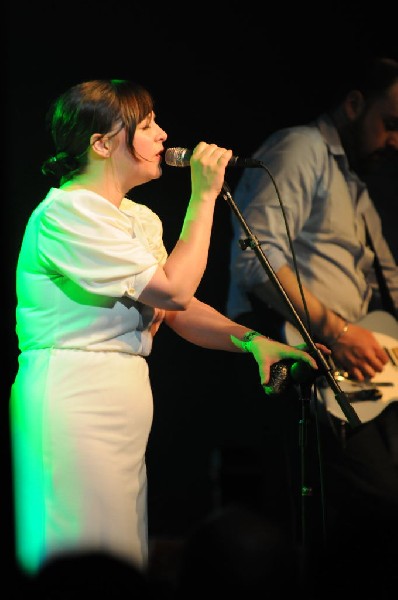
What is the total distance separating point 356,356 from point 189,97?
134cm

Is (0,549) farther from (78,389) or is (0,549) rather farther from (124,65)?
(124,65)

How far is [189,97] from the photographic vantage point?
398cm

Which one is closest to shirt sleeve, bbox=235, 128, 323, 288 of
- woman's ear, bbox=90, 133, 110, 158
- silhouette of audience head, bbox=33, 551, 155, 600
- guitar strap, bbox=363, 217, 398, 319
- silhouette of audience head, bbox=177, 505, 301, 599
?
guitar strap, bbox=363, 217, 398, 319

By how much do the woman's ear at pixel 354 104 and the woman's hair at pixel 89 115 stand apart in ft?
5.73

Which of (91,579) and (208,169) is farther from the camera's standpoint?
(208,169)

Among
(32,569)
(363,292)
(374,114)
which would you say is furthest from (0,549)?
(374,114)

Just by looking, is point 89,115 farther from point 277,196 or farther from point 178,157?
point 277,196

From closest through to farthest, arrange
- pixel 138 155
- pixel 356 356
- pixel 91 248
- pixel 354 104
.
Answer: pixel 91 248, pixel 138 155, pixel 356 356, pixel 354 104

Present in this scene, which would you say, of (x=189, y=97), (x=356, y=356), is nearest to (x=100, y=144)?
(x=189, y=97)

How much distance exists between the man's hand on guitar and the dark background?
472mm

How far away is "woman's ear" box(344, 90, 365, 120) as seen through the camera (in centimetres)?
408

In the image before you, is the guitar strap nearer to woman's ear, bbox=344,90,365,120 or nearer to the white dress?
woman's ear, bbox=344,90,365,120

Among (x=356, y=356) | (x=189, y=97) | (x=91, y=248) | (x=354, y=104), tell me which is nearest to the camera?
(x=91, y=248)

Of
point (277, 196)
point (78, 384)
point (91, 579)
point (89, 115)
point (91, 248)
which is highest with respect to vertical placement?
point (89, 115)
